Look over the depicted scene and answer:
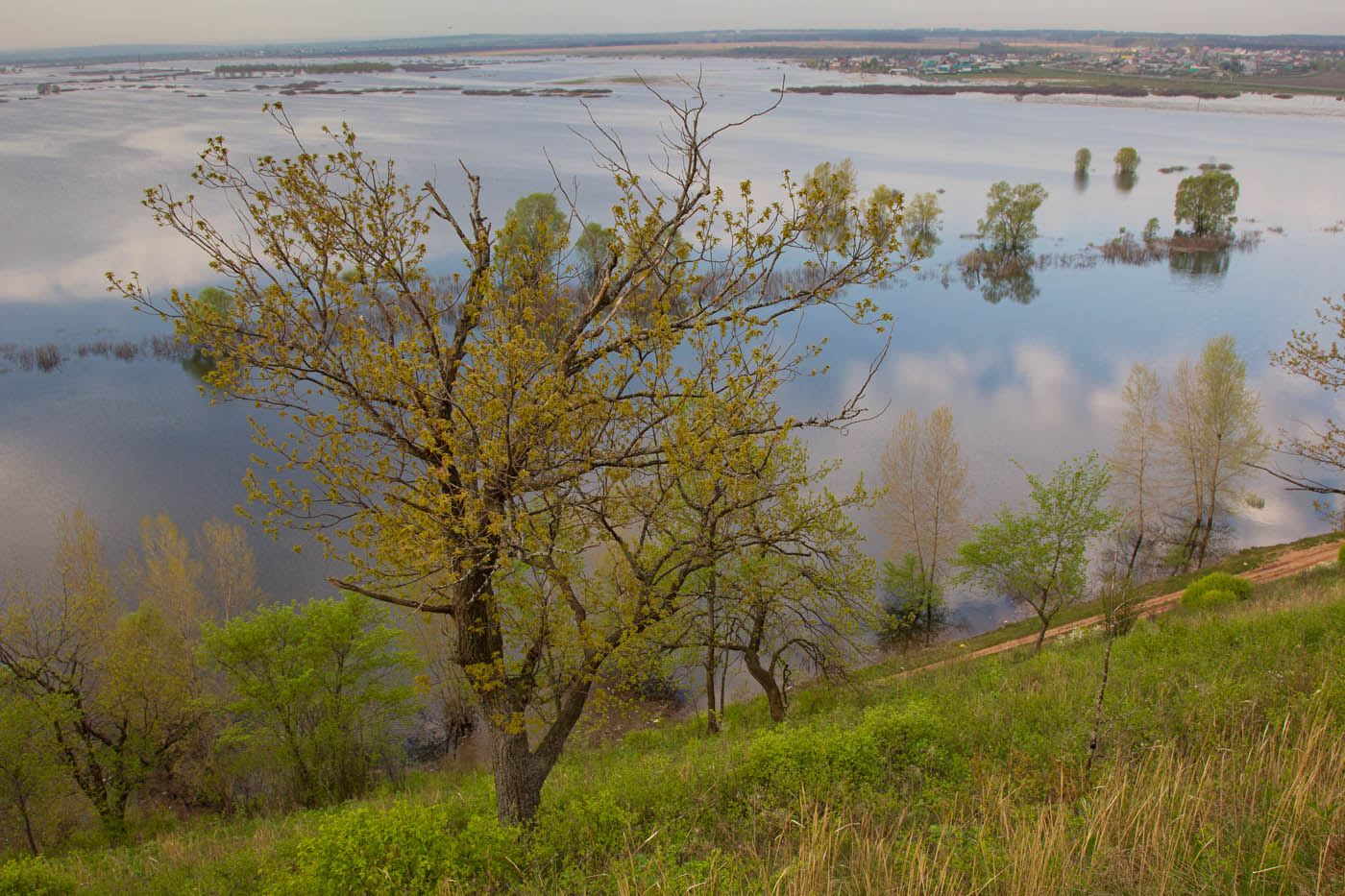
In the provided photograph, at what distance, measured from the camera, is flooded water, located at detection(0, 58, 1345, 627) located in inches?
1104

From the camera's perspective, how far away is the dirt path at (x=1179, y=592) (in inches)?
762

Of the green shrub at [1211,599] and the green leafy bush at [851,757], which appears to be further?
the green shrub at [1211,599]

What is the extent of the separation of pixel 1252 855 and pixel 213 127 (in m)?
97.9

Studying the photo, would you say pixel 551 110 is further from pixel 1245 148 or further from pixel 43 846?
pixel 43 846

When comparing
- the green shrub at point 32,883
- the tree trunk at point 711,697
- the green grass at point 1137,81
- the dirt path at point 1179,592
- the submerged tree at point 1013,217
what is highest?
the green grass at point 1137,81

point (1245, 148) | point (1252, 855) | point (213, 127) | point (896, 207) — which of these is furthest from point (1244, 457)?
point (213, 127)

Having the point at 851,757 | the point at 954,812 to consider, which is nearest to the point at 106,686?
the point at 851,757

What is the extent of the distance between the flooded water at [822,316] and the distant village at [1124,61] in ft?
107

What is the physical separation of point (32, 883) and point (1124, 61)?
193572mm

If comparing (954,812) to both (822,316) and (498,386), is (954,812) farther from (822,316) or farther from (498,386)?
(822,316)

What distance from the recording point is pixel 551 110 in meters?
106

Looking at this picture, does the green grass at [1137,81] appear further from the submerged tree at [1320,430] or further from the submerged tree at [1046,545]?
the submerged tree at [1046,545]

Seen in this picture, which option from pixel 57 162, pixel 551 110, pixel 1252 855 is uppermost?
pixel 551 110

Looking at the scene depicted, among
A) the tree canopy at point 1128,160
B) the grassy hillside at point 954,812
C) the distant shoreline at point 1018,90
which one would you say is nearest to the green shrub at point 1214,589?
the grassy hillside at point 954,812
